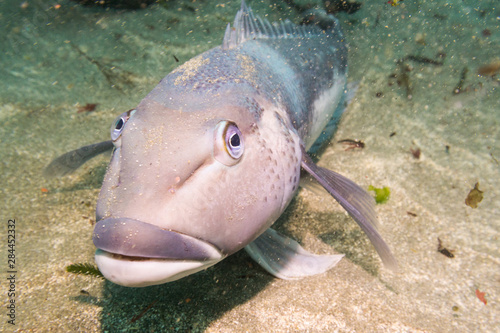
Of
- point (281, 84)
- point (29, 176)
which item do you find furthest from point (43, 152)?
point (281, 84)

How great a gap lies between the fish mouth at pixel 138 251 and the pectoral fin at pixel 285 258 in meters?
1.11

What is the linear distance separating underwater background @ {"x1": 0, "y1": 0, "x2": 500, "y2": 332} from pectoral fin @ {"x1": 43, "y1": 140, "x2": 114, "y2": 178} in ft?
1.23

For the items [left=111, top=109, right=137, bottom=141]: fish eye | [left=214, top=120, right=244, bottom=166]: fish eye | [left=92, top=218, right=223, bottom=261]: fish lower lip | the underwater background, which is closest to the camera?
[left=92, top=218, right=223, bottom=261]: fish lower lip

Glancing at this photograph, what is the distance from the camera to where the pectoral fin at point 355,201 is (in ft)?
7.05

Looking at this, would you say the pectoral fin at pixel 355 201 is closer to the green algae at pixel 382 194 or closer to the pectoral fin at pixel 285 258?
the pectoral fin at pixel 285 258

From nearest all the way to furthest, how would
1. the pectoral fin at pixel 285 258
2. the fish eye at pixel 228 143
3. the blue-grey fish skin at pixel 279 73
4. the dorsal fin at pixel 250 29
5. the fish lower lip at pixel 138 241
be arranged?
the fish lower lip at pixel 138 241
the fish eye at pixel 228 143
the blue-grey fish skin at pixel 279 73
the pectoral fin at pixel 285 258
the dorsal fin at pixel 250 29

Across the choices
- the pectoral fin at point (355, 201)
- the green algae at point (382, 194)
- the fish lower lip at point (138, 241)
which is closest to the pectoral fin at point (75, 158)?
the fish lower lip at point (138, 241)

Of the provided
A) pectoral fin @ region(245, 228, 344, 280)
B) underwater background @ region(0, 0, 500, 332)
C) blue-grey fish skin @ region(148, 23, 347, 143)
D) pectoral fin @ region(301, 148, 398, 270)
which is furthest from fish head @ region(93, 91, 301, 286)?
underwater background @ region(0, 0, 500, 332)

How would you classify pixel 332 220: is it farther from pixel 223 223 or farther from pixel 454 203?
pixel 223 223

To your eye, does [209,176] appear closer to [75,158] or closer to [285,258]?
[285,258]

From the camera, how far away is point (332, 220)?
3.08m

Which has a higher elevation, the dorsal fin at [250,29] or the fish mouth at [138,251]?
the dorsal fin at [250,29]

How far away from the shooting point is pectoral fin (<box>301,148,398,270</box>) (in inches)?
84.6

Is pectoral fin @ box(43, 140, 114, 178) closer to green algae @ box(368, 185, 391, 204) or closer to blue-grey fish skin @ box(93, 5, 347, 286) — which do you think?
blue-grey fish skin @ box(93, 5, 347, 286)
